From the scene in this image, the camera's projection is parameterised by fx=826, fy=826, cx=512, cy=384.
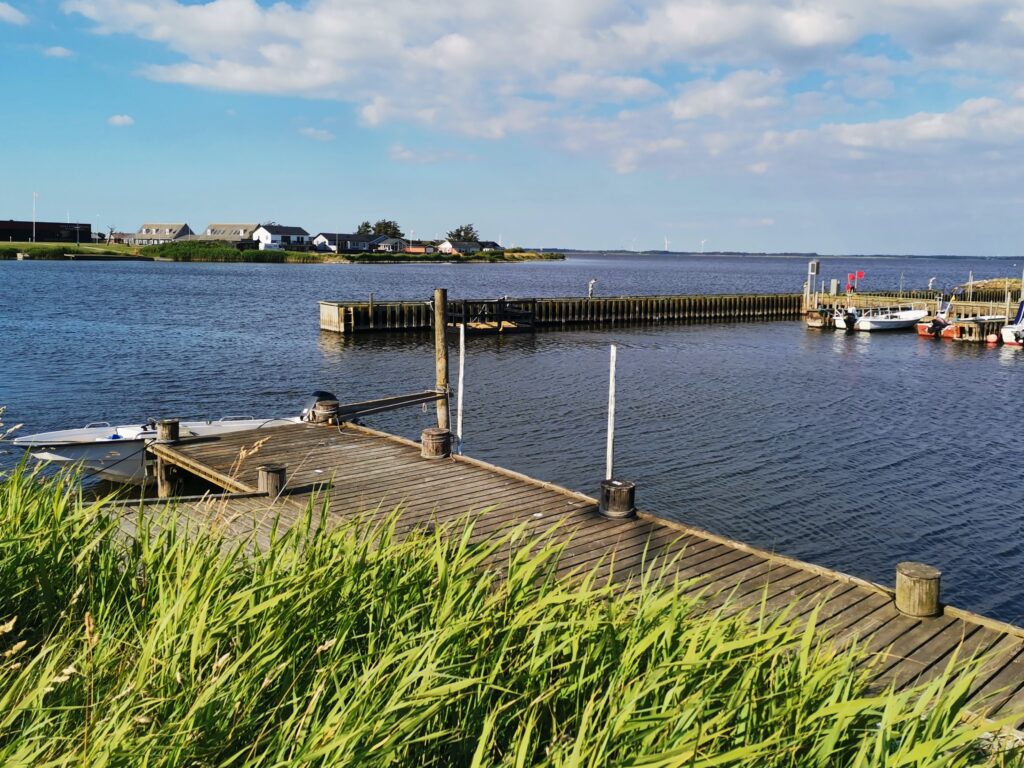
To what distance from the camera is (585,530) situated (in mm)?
11242

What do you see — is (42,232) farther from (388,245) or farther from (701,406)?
(701,406)

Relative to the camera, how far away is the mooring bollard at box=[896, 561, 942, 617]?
8.73 meters

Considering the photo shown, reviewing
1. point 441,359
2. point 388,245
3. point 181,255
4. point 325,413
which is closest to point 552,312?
point 441,359

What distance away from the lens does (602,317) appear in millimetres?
59156

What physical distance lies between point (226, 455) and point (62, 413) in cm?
1354

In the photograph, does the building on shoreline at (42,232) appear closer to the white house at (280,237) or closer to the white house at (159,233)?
the white house at (159,233)

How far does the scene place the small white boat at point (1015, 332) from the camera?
48.3 meters

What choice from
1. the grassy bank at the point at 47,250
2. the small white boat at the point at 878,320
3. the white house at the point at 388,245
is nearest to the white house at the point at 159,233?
the grassy bank at the point at 47,250

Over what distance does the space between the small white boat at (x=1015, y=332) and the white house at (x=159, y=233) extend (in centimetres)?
17876

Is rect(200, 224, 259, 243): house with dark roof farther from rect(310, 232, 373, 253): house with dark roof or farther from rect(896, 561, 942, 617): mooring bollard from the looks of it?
rect(896, 561, 942, 617): mooring bollard

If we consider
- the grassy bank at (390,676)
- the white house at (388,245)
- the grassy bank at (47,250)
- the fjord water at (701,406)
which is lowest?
the fjord water at (701,406)

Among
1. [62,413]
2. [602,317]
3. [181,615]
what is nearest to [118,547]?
[181,615]

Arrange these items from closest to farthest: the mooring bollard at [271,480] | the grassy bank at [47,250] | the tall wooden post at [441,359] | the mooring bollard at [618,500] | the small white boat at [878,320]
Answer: the mooring bollard at [618,500]
the mooring bollard at [271,480]
the tall wooden post at [441,359]
the small white boat at [878,320]
the grassy bank at [47,250]

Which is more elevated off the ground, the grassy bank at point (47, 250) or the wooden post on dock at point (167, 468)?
the grassy bank at point (47, 250)
